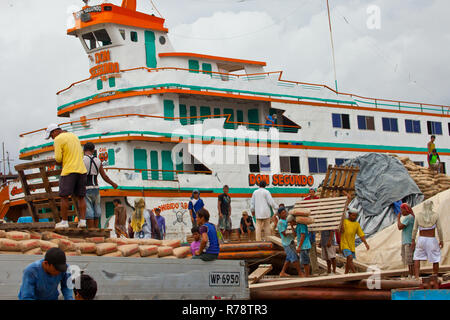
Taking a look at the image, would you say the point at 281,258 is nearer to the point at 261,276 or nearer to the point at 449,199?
the point at 261,276

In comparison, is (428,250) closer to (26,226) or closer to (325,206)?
(325,206)

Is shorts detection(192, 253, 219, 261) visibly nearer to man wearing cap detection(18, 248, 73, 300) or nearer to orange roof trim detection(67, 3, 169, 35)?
man wearing cap detection(18, 248, 73, 300)

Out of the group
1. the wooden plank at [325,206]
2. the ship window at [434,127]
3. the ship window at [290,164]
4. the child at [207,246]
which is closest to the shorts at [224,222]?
the wooden plank at [325,206]

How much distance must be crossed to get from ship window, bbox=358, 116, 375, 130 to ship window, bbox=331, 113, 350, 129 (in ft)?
2.30

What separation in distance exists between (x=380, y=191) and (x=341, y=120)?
784 centimetres

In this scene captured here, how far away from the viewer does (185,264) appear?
955 cm

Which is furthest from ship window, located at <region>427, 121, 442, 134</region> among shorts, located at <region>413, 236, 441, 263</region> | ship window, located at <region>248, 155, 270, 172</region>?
shorts, located at <region>413, 236, 441, 263</region>

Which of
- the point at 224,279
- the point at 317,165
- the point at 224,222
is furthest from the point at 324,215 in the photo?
the point at 317,165

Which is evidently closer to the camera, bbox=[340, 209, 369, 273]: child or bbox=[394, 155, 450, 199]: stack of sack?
bbox=[340, 209, 369, 273]: child

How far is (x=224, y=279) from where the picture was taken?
390 inches

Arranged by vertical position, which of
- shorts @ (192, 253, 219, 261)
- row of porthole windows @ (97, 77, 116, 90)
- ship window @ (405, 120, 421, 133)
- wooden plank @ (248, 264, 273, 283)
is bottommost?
wooden plank @ (248, 264, 273, 283)

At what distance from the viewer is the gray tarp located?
21609mm

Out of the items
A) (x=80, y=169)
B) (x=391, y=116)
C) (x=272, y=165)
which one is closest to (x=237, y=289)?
(x=80, y=169)

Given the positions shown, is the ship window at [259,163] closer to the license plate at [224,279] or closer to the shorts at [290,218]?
the shorts at [290,218]
